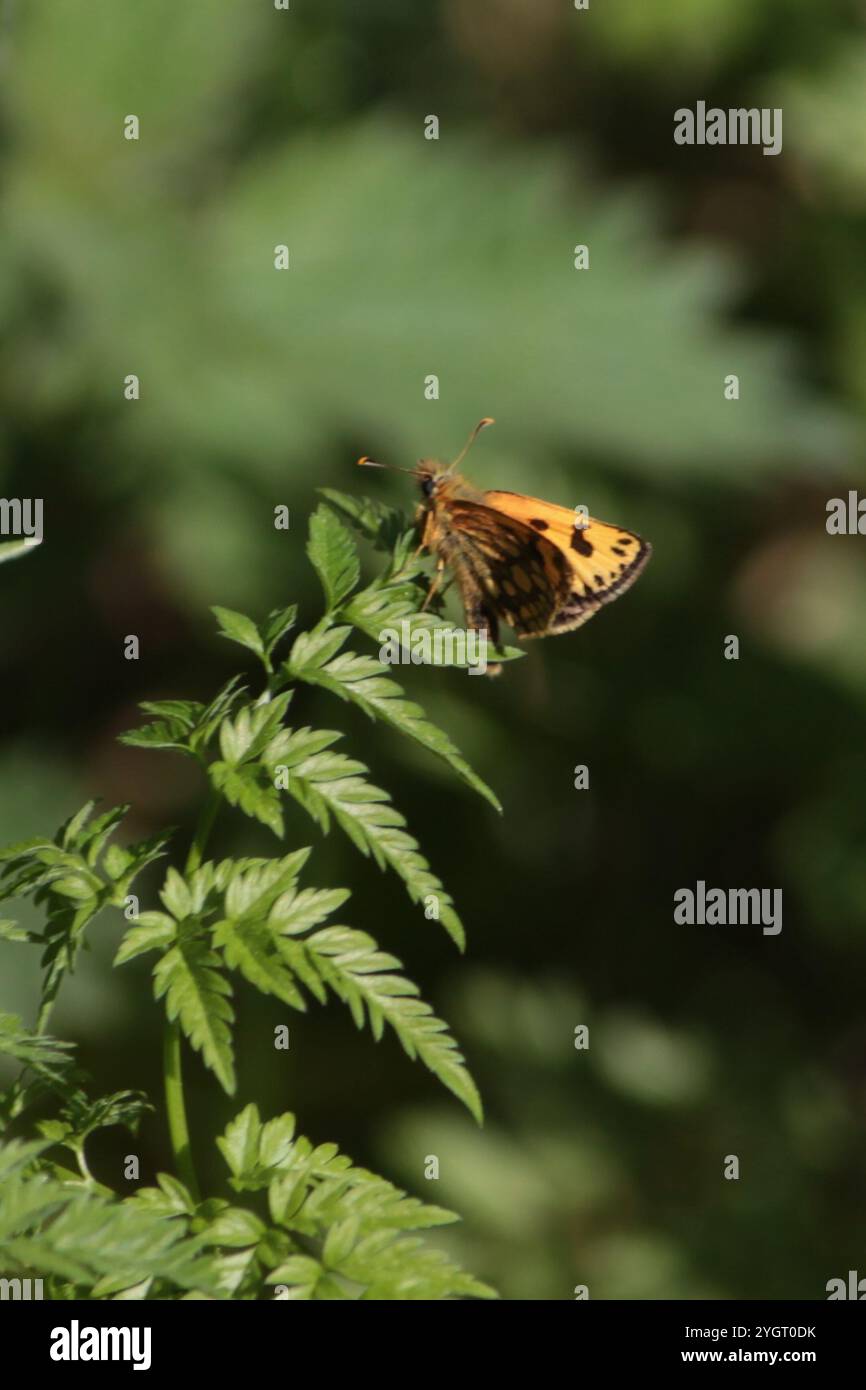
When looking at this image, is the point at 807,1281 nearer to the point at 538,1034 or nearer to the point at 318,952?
the point at 538,1034

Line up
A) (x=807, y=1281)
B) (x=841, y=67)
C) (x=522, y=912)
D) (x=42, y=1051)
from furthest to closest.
→ (x=841, y=67)
(x=522, y=912)
(x=807, y=1281)
(x=42, y=1051)

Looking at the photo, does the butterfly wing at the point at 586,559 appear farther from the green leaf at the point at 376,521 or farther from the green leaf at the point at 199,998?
the green leaf at the point at 199,998

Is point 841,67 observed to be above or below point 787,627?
above

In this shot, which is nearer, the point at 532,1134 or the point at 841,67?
the point at 532,1134

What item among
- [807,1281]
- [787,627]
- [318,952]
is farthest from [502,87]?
[318,952]

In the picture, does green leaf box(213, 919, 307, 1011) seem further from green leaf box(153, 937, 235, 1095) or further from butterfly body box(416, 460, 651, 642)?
butterfly body box(416, 460, 651, 642)

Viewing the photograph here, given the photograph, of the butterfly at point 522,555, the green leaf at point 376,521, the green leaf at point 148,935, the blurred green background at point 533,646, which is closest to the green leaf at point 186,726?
the green leaf at point 148,935

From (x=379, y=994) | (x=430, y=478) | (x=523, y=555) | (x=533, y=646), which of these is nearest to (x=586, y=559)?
(x=523, y=555)
